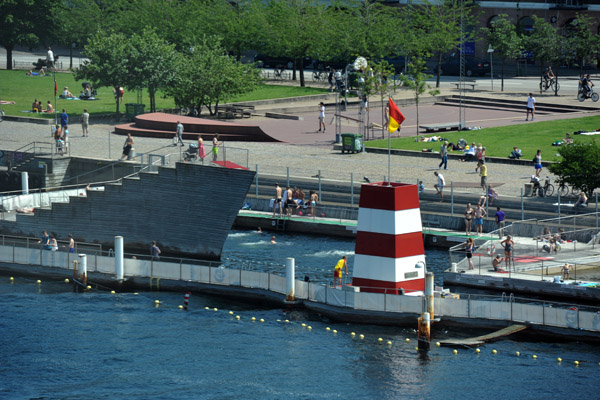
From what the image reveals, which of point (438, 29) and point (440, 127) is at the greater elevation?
point (438, 29)

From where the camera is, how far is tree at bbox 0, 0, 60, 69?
100188 millimetres

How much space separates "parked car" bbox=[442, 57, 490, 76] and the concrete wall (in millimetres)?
50913

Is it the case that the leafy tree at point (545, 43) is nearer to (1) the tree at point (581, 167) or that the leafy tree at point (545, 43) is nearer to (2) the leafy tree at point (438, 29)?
(2) the leafy tree at point (438, 29)

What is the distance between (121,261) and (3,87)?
167 feet

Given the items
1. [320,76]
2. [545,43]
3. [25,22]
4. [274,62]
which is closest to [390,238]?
[545,43]

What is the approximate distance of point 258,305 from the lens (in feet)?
139

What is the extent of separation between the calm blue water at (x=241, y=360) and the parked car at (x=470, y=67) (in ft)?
187

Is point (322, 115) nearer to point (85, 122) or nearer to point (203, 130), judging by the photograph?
point (203, 130)

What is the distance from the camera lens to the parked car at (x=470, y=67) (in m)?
95.2

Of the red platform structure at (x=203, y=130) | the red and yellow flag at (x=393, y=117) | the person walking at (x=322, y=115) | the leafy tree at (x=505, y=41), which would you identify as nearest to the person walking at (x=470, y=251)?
the red and yellow flag at (x=393, y=117)

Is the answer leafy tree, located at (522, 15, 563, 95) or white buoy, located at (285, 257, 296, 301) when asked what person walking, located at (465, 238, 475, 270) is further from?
leafy tree, located at (522, 15, 563, 95)

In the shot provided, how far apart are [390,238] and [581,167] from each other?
1876 cm

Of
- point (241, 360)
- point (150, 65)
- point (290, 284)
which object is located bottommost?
point (241, 360)

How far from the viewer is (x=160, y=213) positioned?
165 ft
